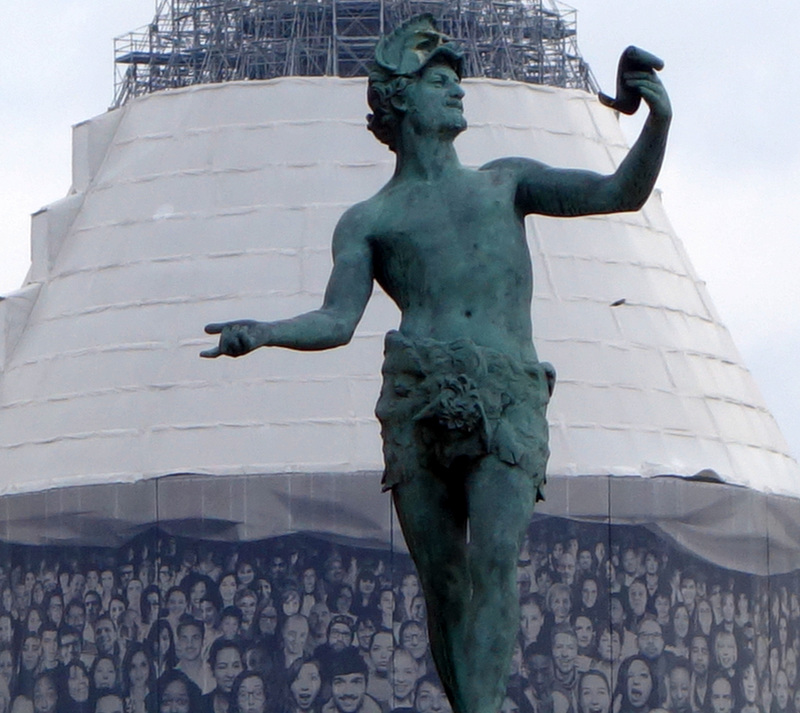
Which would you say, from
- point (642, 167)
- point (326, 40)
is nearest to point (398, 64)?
point (642, 167)

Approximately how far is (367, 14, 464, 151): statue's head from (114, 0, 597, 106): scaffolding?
2943 centimetres

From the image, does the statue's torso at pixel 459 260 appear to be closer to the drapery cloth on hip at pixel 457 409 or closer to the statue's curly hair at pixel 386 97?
the drapery cloth on hip at pixel 457 409

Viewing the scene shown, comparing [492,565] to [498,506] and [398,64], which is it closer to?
[498,506]

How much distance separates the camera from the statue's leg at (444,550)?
25.2 feet

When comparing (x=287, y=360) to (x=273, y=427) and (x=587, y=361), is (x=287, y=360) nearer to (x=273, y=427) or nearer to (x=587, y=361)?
(x=273, y=427)

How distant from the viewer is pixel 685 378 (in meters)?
33.6

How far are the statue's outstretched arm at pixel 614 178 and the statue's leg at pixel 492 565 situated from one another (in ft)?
2.66

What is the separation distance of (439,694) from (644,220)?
726cm

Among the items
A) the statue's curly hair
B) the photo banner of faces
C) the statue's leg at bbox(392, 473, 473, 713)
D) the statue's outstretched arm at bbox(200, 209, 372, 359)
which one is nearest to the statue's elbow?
the statue's outstretched arm at bbox(200, 209, 372, 359)

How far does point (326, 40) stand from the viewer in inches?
1506

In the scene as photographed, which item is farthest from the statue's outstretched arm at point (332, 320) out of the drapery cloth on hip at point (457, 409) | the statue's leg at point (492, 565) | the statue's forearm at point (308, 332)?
the statue's leg at point (492, 565)

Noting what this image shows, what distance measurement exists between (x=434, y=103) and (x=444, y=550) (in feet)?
4.37

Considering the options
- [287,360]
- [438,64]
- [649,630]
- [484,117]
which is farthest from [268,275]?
[438,64]

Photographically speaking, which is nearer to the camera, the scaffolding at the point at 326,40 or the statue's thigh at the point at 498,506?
the statue's thigh at the point at 498,506
